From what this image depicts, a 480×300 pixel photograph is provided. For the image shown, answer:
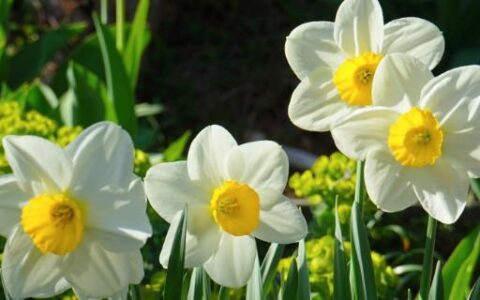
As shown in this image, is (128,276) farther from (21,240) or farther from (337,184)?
(337,184)

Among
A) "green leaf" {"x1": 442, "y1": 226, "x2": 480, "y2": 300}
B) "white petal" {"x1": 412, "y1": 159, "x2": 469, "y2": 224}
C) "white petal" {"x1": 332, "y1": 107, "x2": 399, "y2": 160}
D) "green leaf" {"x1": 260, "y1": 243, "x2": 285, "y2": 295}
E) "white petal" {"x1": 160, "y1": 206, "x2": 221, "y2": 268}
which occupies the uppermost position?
"white petal" {"x1": 332, "y1": 107, "x2": 399, "y2": 160}

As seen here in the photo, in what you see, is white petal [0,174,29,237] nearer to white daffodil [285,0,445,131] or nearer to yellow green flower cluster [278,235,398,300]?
white daffodil [285,0,445,131]

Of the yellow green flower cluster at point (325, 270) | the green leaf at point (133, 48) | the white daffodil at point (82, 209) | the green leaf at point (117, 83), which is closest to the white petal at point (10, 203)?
the white daffodil at point (82, 209)

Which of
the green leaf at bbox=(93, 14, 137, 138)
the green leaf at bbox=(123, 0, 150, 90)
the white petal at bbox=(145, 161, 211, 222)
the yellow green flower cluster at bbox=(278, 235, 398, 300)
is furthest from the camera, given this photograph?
the green leaf at bbox=(123, 0, 150, 90)

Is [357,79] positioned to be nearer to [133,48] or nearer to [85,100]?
[85,100]

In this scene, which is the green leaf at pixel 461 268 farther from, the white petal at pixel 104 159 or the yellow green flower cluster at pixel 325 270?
the white petal at pixel 104 159

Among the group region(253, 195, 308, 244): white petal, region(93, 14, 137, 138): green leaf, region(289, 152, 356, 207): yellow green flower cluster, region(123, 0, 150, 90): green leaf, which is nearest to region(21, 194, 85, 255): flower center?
region(253, 195, 308, 244): white petal

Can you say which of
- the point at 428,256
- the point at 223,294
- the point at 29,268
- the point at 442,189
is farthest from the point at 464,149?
the point at 29,268
